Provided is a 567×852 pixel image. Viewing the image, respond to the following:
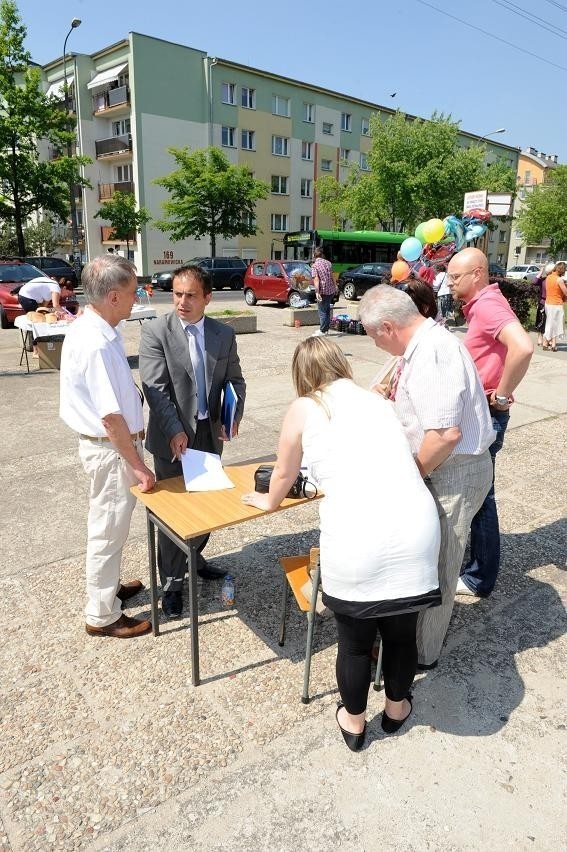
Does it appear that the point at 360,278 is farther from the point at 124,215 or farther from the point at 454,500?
the point at 454,500

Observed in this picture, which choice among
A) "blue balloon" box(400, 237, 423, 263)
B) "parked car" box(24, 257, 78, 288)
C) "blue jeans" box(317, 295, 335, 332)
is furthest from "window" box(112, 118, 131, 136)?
"blue balloon" box(400, 237, 423, 263)

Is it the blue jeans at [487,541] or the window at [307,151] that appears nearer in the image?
the blue jeans at [487,541]

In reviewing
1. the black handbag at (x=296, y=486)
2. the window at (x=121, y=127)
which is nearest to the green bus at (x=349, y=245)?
the window at (x=121, y=127)

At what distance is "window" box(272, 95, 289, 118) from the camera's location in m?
39.1

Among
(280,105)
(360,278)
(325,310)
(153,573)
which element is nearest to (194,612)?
(153,573)

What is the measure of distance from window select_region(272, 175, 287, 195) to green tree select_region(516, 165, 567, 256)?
1948 centimetres

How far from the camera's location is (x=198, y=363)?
10.1 ft

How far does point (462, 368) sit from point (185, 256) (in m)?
38.0

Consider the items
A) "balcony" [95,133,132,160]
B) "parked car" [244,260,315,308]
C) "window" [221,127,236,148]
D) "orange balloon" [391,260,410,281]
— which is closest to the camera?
"orange balloon" [391,260,410,281]

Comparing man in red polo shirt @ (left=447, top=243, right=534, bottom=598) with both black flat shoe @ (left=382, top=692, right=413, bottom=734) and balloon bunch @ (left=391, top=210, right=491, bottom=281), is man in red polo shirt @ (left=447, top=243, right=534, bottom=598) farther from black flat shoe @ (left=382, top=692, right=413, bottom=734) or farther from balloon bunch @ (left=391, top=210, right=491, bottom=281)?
balloon bunch @ (left=391, top=210, right=491, bottom=281)

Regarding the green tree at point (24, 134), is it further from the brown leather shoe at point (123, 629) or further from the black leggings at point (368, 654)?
the black leggings at point (368, 654)

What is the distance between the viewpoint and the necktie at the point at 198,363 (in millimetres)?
3045

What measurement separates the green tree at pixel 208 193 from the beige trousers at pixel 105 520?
31365 millimetres

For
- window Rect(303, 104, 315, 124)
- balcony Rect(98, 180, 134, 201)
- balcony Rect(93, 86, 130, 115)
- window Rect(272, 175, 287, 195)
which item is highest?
window Rect(303, 104, 315, 124)
